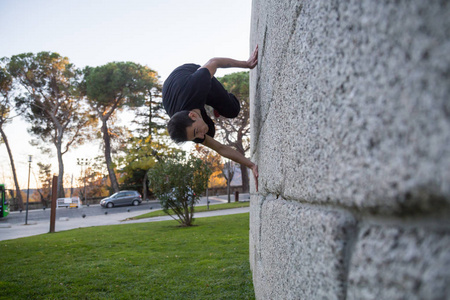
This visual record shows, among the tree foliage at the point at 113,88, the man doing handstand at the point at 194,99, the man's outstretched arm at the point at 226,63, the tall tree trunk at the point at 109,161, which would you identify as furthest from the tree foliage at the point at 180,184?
the tall tree trunk at the point at 109,161

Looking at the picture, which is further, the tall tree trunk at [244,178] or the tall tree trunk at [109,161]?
the tall tree trunk at [109,161]

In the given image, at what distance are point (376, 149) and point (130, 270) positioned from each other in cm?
514

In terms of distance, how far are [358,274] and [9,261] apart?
712 cm

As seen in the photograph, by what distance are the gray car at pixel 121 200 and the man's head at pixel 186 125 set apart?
85.1 feet

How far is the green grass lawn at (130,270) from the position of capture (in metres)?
3.80

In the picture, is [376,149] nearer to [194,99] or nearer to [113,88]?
[194,99]


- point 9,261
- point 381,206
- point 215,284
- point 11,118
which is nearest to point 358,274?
point 381,206

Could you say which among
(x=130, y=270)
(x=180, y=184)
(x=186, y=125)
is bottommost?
(x=130, y=270)

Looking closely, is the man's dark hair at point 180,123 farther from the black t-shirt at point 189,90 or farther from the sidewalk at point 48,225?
the sidewalk at point 48,225

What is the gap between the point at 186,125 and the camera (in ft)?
8.08

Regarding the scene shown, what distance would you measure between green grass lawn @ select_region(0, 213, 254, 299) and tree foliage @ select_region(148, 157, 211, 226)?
3.52m

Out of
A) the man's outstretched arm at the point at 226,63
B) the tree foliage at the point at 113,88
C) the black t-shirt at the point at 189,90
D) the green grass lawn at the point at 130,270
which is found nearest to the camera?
the black t-shirt at the point at 189,90

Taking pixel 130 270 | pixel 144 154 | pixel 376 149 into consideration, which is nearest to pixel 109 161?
pixel 144 154

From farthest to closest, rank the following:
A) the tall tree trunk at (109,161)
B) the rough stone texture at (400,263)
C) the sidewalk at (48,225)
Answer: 1. the tall tree trunk at (109,161)
2. the sidewalk at (48,225)
3. the rough stone texture at (400,263)
